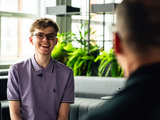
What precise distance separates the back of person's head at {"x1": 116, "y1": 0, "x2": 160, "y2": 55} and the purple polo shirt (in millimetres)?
1459

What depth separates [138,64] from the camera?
624 millimetres

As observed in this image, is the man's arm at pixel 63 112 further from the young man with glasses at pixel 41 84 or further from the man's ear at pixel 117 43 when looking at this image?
the man's ear at pixel 117 43

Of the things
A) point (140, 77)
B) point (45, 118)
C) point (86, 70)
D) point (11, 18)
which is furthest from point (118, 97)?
point (11, 18)

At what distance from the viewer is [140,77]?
1.96 feet

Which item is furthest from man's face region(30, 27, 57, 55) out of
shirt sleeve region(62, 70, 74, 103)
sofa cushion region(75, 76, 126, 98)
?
sofa cushion region(75, 76, 126, 98)

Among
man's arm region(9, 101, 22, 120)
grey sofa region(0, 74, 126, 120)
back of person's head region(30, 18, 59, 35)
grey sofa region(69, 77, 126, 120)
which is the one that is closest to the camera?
man's arm region(9, 101, 22, 120)

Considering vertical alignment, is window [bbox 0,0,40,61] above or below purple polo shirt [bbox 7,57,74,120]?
above

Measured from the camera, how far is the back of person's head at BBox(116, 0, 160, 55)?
0.60 meters

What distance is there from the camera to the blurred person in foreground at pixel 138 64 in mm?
567

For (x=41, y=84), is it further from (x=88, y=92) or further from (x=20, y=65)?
(x=88, y=92)

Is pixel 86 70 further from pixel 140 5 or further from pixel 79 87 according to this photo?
pixel 140 5

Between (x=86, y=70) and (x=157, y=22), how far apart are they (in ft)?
13.8

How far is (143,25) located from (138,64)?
78 mm

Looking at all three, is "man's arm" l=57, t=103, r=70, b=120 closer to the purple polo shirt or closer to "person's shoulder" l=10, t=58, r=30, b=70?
the purple polo shirt
